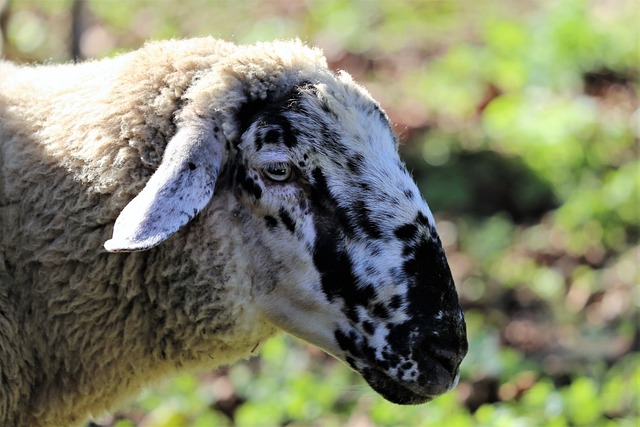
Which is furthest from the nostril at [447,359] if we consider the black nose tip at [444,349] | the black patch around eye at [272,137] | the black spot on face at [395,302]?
the black patch around eye at [272,137]

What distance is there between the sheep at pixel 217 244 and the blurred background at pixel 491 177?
920 mm

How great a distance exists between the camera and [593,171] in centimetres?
764

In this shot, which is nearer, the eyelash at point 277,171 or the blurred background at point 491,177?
the eyelash at point 277,171

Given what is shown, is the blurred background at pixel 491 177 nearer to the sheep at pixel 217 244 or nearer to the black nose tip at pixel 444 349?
the sheep at pixel 217 244

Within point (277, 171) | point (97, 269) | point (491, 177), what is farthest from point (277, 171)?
point (491, 177)

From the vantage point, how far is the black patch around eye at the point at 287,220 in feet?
11.4

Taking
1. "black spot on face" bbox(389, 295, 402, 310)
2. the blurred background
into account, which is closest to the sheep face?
"black spot on face" bbox(389, 295, 402, 310)

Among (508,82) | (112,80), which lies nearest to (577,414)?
(112,80)

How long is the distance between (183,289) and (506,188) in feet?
15.3

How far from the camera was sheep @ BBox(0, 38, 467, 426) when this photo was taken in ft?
11.2

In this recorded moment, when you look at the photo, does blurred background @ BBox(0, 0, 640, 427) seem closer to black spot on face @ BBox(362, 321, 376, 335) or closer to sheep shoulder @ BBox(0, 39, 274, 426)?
sheep shoulder @ BBox(0, 39, 274, 426)

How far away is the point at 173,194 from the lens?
3.24m

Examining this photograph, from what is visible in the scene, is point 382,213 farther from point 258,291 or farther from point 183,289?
point 183,289

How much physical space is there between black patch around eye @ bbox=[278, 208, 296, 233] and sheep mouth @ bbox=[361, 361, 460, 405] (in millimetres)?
538
